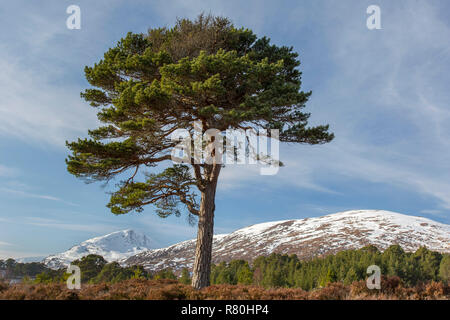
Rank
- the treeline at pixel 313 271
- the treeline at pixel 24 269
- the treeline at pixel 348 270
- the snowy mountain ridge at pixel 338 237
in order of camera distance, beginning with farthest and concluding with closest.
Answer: the snowy mountain ridge at pixel 338 237
the treeline at pixel 24 269
the treeline at pixel 348 270
the treeline at pixel 313 271

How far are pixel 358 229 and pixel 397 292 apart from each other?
15397cm

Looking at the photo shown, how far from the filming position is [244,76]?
41.9 feet

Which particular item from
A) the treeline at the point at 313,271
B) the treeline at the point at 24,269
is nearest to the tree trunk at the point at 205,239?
the treeline at the point at 313,271

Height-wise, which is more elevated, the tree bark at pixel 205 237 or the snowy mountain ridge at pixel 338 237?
the tree bark at pixel 205 237

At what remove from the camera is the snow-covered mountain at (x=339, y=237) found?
120m

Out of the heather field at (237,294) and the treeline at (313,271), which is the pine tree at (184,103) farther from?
the treeline at (313,271)

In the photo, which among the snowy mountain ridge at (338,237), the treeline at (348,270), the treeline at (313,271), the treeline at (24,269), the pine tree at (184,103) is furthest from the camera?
the snowy mountain ridge at (338,237)

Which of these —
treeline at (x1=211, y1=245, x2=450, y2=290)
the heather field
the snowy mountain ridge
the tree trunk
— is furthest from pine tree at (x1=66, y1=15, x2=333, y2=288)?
the snowy mountain ridge

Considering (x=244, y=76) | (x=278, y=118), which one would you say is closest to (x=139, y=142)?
(x=244, y=76)

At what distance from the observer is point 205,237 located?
13.2 meters

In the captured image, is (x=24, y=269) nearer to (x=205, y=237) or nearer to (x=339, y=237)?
(x=205, y=237)

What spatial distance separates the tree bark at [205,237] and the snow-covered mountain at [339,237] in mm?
111341

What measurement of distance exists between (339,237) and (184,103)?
138m
